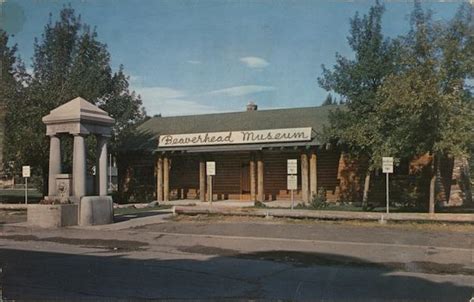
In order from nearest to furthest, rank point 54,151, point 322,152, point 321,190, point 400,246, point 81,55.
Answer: point 400,246 < point 54,151 < point 321,190 < point 322,152 < point 81,55

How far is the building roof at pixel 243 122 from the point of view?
1247 inches

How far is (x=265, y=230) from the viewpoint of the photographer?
16719mm

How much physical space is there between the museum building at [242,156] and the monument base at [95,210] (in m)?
11.7

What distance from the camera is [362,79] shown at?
990 inches

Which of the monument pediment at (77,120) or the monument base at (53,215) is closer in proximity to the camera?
the monument base at (53,215)

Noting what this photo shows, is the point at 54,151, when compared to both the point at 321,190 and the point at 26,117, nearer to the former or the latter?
the point at 26,117

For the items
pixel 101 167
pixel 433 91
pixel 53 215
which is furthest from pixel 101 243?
pixel 433 91

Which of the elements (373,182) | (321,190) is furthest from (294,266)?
(373,182)

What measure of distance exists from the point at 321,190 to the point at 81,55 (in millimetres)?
15973

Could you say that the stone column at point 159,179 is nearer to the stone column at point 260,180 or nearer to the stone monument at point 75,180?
the stone column at point 260,180

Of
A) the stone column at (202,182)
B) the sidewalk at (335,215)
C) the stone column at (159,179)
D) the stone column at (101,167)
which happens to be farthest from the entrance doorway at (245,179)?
the stone column at (101,167)

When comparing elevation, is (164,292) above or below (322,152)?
below

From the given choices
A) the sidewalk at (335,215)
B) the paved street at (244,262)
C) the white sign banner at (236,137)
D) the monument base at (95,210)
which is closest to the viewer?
the paved street at (244,262)

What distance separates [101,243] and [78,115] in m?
5.61
